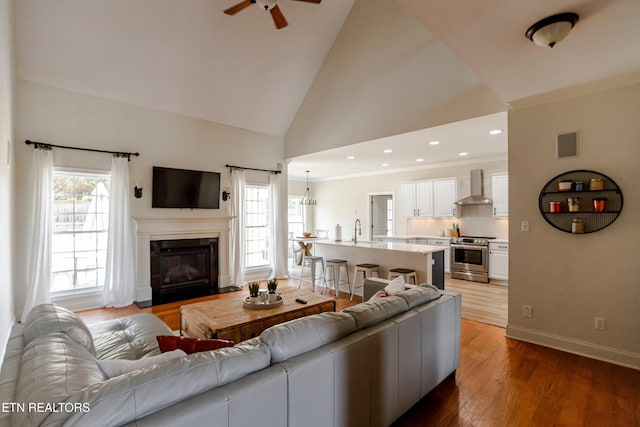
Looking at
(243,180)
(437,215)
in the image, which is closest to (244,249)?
(243,180)

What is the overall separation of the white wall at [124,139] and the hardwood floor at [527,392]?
15.7 ft

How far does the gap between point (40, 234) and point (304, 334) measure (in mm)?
4431

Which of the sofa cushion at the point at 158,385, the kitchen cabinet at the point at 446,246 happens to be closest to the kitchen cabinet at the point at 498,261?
the kitchen cabinet at the point at 446,246

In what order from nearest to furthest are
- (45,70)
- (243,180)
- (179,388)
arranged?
(179,388)
(45,70)
(243,180)

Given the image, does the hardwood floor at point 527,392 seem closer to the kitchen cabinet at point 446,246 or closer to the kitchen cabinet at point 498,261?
the kitchen cabinet at point 498,261

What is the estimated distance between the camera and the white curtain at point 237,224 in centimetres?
604

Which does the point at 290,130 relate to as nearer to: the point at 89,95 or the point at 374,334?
the point at 89,95

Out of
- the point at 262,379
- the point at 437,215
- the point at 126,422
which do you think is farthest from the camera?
the point at 437,215

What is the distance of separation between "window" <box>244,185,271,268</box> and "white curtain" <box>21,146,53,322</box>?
313cm

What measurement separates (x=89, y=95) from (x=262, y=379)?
5.12m

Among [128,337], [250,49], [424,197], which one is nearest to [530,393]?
[128,337]

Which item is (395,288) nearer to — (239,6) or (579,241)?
(579,241)

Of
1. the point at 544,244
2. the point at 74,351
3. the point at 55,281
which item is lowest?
the point at 55,281

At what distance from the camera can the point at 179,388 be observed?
1166 millimetres
